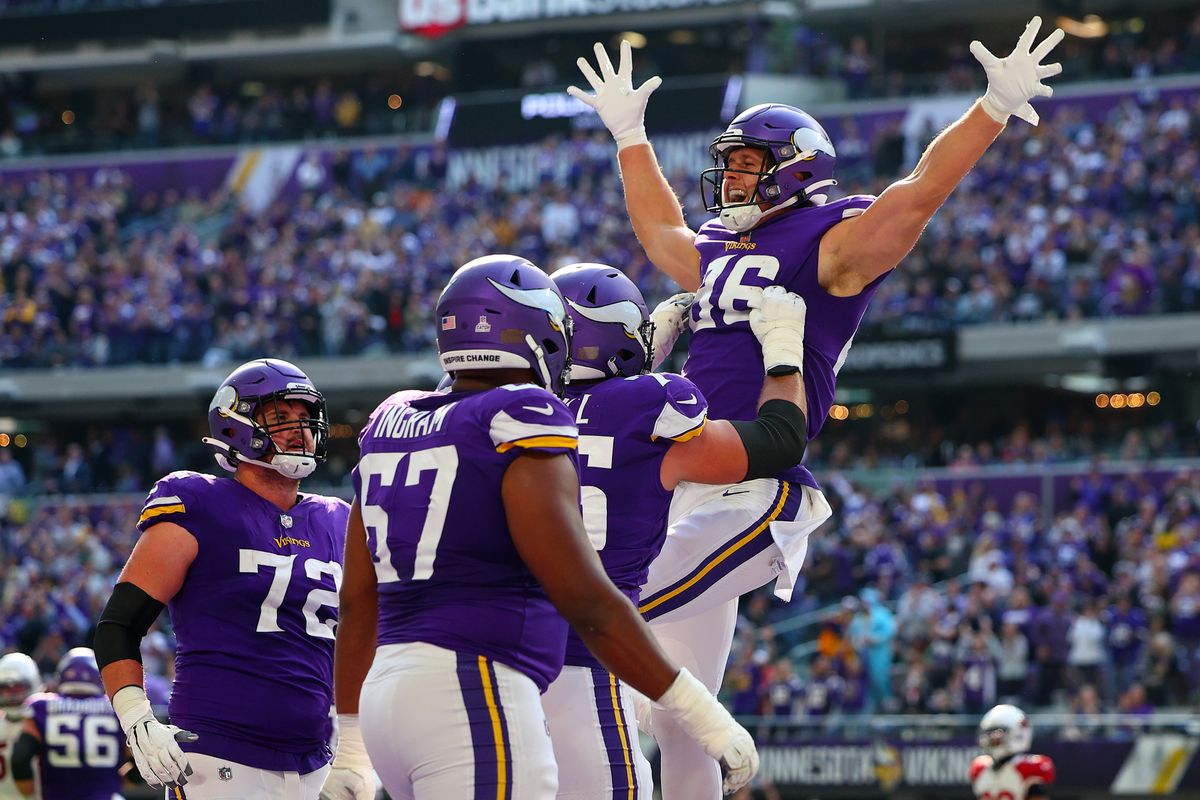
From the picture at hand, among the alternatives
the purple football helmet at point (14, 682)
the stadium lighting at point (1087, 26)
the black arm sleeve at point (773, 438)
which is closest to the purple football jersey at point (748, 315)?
the black arm sleeve at point (773, 438)

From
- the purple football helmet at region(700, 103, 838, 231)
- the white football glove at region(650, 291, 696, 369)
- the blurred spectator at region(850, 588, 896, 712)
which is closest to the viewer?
the purple football helmet at region(700, 103, 838, 231)

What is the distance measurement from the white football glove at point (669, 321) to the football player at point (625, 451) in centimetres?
65

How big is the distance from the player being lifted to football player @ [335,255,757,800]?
5.82ft

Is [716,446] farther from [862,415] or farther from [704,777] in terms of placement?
[862,415]

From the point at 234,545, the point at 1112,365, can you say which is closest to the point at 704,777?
the point at 234,545

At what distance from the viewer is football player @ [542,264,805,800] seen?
5.42 meters

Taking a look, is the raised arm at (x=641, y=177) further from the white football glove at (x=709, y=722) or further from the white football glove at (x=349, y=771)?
the white football glove at (x=709, y=722)

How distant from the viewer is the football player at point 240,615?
6352mm

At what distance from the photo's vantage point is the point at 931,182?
6.48 m

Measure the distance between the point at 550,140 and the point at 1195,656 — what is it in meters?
17.4

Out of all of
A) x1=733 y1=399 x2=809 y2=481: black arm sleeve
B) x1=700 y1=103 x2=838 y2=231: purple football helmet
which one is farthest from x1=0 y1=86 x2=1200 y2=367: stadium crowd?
x1=733 y1=399 x2=809 y2=481: black arm sleeve

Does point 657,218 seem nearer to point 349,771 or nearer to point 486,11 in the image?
point 349,771

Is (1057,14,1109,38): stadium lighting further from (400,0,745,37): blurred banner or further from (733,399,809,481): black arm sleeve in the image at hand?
(733,399,809,481): black arm sleeve

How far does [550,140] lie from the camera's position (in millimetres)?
31562
